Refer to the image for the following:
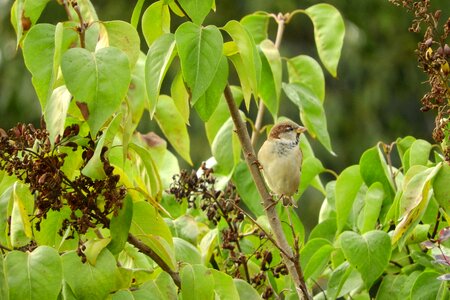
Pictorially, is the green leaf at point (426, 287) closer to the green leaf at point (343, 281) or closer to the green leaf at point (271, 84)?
the green leaf at point (343, 281)

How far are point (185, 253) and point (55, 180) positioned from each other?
42 cm

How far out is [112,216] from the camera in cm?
168

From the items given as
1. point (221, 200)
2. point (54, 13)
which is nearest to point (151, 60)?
point (221, 200)

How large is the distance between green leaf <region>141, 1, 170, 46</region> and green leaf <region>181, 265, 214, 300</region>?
1.55ft

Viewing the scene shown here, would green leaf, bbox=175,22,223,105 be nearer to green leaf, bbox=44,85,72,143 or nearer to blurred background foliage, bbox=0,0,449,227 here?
green leaf, bbox=44,85,72,143

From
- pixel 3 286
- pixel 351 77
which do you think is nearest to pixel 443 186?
pixel 3 286

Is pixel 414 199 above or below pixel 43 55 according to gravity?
below

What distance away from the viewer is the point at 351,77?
12797 millimetres

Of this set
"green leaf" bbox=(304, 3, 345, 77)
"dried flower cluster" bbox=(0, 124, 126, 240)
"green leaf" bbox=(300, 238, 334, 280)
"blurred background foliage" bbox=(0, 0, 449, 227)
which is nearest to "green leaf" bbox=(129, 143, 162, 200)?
"dried flower cluster" bbox=(0, 124, 126, 240)

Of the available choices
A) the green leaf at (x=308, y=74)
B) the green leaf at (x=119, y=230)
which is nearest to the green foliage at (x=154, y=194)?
the green leaf at (x=119, y=230)

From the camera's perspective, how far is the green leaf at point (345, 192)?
2.05 metres

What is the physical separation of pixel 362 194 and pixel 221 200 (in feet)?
1.14

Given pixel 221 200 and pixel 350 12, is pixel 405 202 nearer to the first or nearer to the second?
pixel 221 200

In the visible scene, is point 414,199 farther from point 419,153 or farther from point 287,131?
point 287,131
